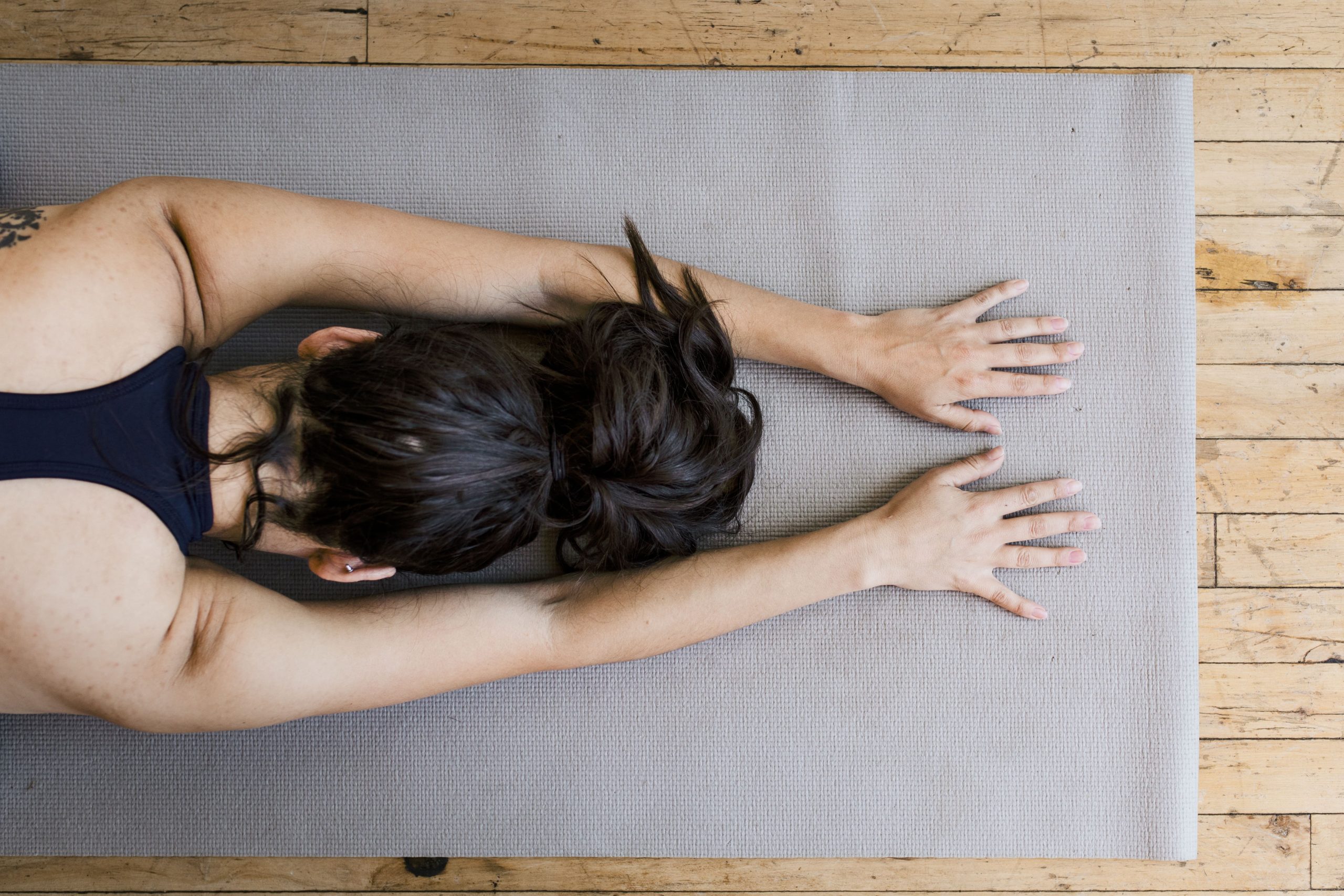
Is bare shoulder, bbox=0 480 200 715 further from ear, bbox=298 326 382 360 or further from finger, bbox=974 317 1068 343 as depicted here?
finger, bbox=974 317 1068 343

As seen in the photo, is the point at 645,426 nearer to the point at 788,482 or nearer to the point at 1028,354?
the point at 788,482

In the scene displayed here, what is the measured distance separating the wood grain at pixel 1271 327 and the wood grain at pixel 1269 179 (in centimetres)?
12

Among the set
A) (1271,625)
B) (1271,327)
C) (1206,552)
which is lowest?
(1271,625)

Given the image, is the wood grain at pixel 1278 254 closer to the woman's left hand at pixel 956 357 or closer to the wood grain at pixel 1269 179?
the wood grain at pixel 1269 179

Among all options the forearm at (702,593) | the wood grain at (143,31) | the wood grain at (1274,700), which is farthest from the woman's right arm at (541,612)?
the wood grain at (143,31)

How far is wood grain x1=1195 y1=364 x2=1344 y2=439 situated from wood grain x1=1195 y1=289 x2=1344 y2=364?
0.05ft

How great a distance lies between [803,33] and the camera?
1.16m

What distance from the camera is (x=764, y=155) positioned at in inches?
43.2

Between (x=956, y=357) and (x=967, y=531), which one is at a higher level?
(x=956, y=357)

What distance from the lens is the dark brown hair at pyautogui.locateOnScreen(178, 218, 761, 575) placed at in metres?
0.70

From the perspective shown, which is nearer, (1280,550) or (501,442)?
(501,442)

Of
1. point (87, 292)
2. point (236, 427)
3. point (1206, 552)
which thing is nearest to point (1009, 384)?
point (1206, 552)

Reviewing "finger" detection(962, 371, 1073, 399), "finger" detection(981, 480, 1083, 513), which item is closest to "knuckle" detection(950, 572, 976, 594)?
"finger" detection(981, 480, 1083, 513)

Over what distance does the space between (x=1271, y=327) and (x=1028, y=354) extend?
42 cm
